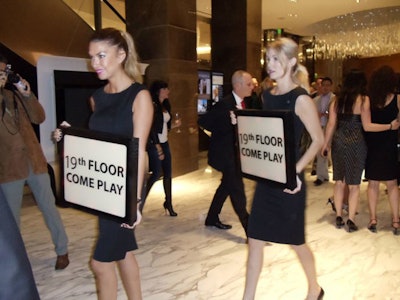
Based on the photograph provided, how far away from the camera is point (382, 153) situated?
3.58 metres

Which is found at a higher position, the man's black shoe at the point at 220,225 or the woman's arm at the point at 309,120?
the woman's arm at the point at 309,120

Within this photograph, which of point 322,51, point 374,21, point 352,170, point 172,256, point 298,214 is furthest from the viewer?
point 322,51

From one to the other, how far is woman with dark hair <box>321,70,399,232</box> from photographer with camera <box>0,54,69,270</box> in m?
2.57

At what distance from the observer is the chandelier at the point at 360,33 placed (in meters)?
11.0

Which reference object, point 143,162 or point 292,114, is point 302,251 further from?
point 143,162

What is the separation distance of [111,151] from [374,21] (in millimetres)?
11826

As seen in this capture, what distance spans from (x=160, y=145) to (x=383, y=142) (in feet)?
7.09

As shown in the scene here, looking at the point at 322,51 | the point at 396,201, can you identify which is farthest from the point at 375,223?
the point at 322,51

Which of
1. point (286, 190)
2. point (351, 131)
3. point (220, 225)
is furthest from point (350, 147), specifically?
point (286, 190)

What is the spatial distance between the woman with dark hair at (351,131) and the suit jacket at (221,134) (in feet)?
3.40

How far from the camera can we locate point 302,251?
7.27 ft

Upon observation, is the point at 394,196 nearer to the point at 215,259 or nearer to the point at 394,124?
the point at 394,124

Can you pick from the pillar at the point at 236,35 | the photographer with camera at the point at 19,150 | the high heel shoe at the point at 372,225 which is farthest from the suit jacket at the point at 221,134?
the pillar at the point at 236,35

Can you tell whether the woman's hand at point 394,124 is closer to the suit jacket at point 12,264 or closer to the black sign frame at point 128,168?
the black sign frame at point 128,168
